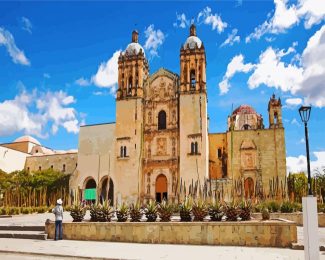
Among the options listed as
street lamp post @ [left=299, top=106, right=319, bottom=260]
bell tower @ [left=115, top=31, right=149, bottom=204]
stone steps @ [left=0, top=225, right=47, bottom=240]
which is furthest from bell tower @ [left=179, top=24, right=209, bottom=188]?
street lamp post @ [left=299, top=106, right=319, bottom=260]

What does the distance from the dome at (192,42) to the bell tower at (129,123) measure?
4763 mm

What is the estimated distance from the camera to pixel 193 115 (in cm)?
3500

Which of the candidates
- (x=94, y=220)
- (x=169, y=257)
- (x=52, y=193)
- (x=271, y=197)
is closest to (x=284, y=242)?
(x=169, y=257)

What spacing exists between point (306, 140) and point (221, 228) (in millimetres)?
4140

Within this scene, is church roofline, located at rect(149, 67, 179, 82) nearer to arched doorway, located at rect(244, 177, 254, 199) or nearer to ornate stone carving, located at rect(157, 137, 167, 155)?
ornate stone carving, located at rect(157, 137, 167, 155)

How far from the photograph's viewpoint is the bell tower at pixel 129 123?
35.5 meters

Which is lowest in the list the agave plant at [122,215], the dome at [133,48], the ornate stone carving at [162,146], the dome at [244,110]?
the agave plant at [122,215]

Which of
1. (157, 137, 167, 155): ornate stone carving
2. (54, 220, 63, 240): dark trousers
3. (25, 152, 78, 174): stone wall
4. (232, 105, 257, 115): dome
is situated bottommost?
(54, 220, 63, 240): dark trousers

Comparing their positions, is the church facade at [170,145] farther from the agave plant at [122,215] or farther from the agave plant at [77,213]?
the agave plant at [122,215]

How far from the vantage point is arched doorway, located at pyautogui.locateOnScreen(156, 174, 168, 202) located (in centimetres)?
3538

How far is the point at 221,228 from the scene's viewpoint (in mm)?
10961

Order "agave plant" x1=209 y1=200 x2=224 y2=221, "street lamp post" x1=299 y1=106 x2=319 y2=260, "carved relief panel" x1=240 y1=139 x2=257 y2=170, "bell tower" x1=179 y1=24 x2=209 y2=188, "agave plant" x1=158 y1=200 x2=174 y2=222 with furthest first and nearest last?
"carved relief panel" x1=240 y1=139 x2=257 y2=170, "bell tower" x1=179 y1=24 x2=209 y2=188, "agave plant" x1=158 y1=200 x2=174 y2=222, "agave plant" x1=209 y1=200 x2=224 y2=221, "street lamp post" x1=299 y1=106 x2=319 y2=260

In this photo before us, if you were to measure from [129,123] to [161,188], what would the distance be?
7.08m

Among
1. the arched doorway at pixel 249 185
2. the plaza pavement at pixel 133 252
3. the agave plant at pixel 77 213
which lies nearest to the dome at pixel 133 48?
the arched doorway at pixel 249 185
